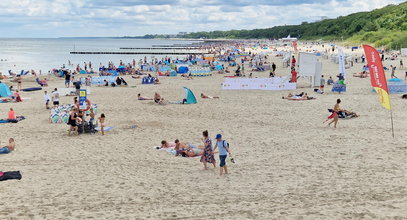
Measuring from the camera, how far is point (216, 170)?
9.45 metres

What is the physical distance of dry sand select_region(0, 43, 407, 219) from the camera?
23.3ft

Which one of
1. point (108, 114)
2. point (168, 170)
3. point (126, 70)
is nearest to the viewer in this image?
point (168, 170)

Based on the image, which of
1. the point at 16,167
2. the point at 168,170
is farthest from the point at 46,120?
the point at 168,170

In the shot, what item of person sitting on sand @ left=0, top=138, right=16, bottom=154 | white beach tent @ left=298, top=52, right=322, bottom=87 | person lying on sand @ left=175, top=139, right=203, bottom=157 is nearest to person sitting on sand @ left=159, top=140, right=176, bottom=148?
person lying on sand @ left=175, top=139, right=203, bottom=157

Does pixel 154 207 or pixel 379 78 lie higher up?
pixel 379 78

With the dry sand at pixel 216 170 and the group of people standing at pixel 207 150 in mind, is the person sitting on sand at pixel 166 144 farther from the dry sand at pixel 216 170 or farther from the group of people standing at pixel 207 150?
the dry sand at pixel 216 170

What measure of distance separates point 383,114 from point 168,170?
401 inches

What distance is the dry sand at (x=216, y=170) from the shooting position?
7105 millimetres

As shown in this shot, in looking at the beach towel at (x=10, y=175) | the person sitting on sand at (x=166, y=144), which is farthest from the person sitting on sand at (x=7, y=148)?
the person sitting on sand at (x=166, y=144)

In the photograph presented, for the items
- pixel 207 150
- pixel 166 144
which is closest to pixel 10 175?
pixel 166 144

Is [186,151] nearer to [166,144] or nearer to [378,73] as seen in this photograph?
[166,144]

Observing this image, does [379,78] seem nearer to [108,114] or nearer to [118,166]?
[118,166]

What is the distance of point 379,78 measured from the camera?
11.3 meters

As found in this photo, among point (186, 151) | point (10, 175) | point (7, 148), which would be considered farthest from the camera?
point (7, 148)
